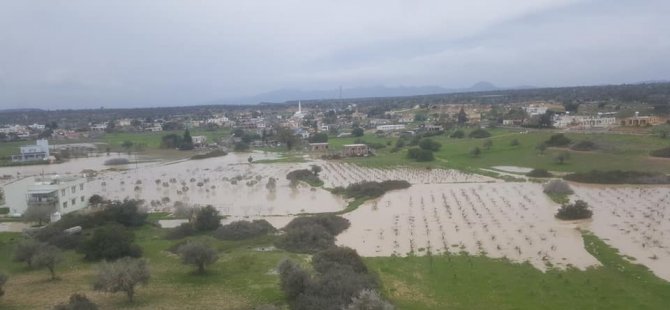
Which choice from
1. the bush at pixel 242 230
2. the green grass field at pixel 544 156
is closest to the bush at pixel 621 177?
the green grass field at pixel 544 156

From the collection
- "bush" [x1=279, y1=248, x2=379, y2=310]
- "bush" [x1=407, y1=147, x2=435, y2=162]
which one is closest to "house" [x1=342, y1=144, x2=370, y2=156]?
"bush" [x1=407, y1=147, x2=435, y2=162]

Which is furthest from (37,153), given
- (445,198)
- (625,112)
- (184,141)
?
(625,112)

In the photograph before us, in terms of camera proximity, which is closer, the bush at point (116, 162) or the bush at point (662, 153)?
the bush at point (662, 153)

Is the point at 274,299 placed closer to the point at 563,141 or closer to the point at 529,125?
the point at 563,141

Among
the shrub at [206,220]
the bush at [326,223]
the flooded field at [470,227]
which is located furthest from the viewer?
the shrub at [206,220]

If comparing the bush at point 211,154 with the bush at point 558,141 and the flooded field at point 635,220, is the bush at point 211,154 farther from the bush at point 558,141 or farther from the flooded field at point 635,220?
the flooded field at point 635,220

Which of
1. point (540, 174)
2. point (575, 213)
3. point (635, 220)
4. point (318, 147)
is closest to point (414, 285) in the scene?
point (575, 213)

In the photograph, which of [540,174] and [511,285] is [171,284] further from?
[540,174]
